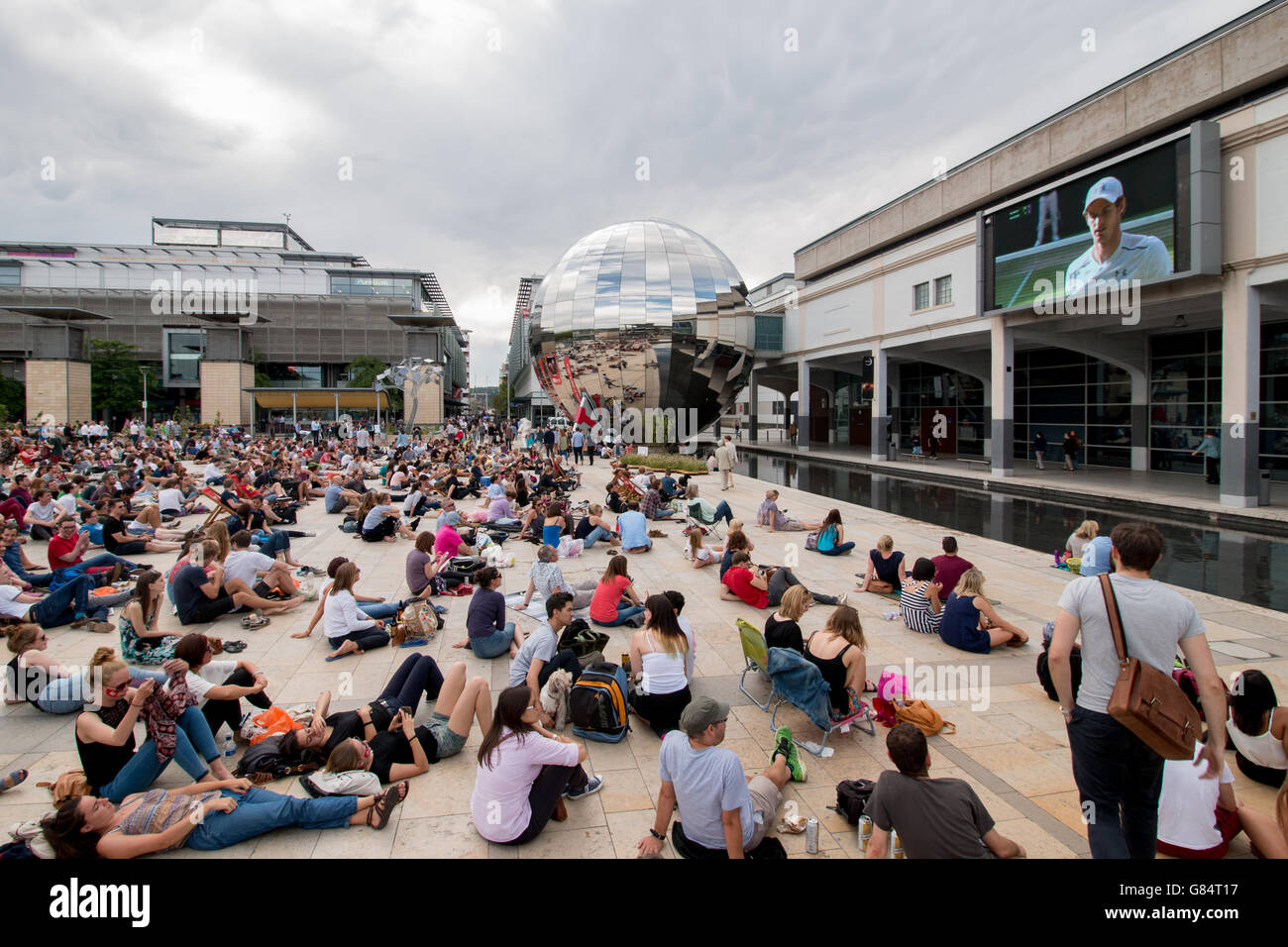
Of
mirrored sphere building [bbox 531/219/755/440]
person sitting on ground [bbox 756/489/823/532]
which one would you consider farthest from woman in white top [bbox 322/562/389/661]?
mirrored sphere building [bbox 531/219/755/440]

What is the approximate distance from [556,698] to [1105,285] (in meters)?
22.7

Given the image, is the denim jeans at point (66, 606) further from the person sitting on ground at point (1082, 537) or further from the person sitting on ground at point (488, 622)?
the person sitting on ground at point (1082, 537)

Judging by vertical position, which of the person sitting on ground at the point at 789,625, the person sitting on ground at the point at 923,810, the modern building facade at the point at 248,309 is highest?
the modern building facade at the point at 248,309

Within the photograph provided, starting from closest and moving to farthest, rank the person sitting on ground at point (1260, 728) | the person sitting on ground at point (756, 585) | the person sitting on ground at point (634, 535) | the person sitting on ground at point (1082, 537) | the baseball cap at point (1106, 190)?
the person sitting on ground at point (1260, 728) → the person sitting on ground at point (756, 585) → the person sitting on ground at point (1082, 537) → the person sitting on ground at point (634, 535) → the baseball cap at point (1106, 190)

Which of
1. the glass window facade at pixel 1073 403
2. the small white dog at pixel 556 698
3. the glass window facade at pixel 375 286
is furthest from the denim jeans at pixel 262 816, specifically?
the glass window facade at pixel 375 286

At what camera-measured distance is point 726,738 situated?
5.68 meters

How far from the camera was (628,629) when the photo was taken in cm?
855

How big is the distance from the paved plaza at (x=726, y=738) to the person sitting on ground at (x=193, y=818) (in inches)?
4.3

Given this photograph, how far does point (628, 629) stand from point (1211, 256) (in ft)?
63.9

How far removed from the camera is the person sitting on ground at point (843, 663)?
572cm

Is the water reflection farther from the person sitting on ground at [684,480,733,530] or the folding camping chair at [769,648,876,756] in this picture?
the folding camping chair at [769,648,876,756]

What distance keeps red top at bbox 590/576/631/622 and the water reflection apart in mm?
7799
